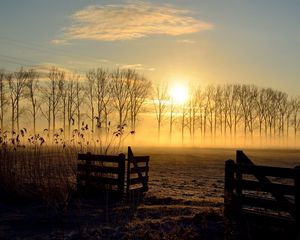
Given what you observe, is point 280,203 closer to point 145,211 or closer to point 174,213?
point 174,213

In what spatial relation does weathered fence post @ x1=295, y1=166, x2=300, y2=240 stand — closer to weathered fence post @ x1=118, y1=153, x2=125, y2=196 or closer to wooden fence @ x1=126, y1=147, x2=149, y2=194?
weathered fence post @ x1=118, y1=153, x2=125, y2=196

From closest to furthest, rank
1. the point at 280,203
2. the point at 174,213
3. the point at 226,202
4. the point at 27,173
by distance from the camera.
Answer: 1. the point at 280,203
2. the point at 226,202
3. the point at 174,213
4. the point at 27,173

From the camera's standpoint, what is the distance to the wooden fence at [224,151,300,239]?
9.30 meters

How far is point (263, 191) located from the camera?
10078 millimetres

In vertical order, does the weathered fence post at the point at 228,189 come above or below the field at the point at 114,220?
above

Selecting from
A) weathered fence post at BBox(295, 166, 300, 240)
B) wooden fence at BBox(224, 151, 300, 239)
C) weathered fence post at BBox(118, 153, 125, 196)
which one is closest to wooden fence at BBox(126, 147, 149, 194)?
weathered fence post at BBox(118, 153, 125, 196)

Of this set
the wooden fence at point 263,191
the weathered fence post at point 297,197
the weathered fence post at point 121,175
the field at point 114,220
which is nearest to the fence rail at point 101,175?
the weathered fence post at point 121,175

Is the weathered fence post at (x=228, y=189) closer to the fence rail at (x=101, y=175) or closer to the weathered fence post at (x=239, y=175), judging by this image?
the weathered fence post at (x=239, y=175)

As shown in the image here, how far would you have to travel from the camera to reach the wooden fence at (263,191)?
9.30m

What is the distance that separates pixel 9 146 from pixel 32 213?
4.17 meters

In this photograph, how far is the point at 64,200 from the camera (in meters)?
13.3

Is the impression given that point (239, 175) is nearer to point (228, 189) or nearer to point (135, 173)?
point (228, 189)

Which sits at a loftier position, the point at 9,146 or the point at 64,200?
the point at 9,146

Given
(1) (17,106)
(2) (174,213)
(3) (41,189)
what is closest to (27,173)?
(3) (41,189)
